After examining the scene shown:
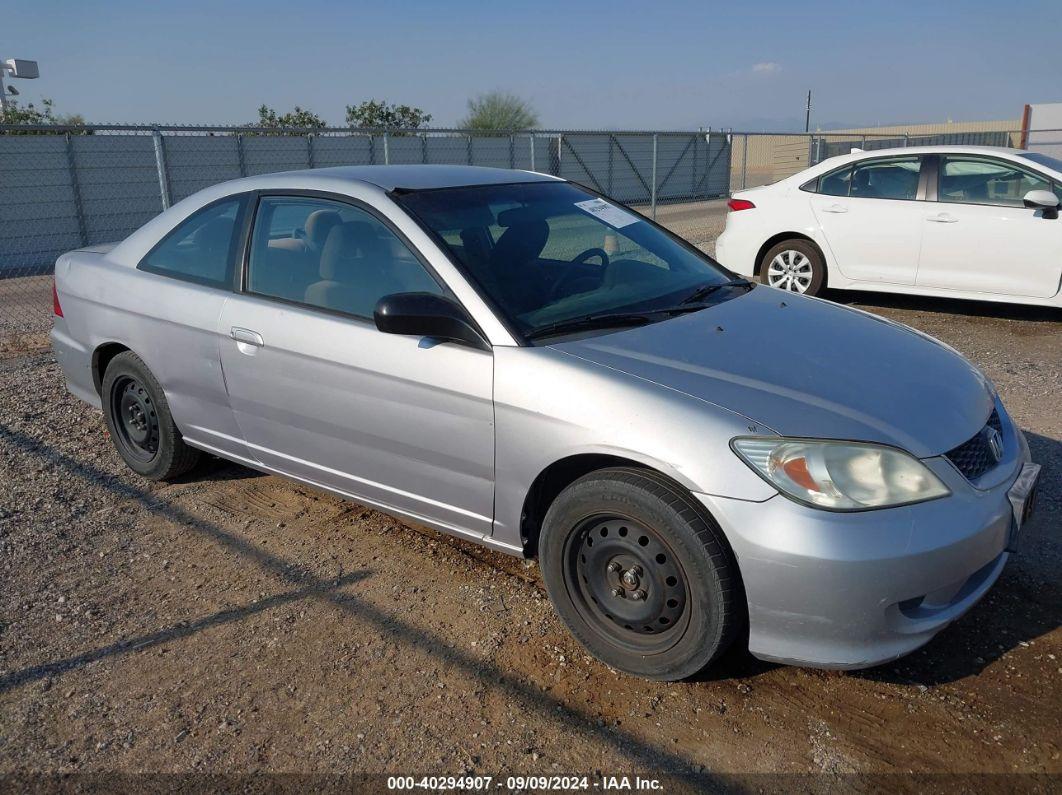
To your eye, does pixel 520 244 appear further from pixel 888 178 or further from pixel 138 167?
pixel 138 167

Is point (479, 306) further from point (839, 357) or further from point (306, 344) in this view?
point (839, 357)

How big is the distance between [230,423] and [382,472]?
3.27 ft

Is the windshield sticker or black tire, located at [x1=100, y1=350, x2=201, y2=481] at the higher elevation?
the windshield sticker

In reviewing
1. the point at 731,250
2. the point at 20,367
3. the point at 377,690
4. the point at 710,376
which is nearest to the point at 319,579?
the point at 377,690

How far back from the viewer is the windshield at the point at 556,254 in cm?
343

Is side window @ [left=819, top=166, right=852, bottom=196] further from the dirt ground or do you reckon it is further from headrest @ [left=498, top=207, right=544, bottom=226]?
headrest @ [left=498, top=207, right=544, bottom=226]

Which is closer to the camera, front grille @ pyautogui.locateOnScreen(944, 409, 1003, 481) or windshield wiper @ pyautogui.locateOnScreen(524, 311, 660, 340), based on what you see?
front grille @ pyautogui.locateOnScreen(944, 409, 1003, 481)

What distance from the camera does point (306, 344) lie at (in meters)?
3.67

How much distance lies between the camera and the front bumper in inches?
102

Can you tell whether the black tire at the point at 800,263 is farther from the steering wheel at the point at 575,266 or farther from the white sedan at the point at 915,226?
the steering wheel at the point at 575,266

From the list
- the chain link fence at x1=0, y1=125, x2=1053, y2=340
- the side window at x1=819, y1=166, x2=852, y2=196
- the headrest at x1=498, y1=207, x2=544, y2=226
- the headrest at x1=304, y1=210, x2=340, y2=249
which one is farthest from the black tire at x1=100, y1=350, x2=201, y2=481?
the side window at x1=819, y1=166, x2=852, y2=196

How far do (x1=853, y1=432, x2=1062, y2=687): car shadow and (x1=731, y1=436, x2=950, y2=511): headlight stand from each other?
739mm

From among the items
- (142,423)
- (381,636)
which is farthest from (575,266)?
(142,423)

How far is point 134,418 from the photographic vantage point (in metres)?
4.79
